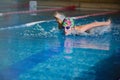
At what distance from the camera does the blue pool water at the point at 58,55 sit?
3.37m

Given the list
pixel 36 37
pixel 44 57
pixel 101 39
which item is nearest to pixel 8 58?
pixel 44 57

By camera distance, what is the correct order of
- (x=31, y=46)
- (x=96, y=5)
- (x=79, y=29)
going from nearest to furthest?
1. (x=31, y=46)
2. (x=79, y=29)
3. (x=96, y=5)

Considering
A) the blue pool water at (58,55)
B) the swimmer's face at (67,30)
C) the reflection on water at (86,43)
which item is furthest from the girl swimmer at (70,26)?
the reflection on water at (86,43)

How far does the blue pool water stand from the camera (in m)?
3.37

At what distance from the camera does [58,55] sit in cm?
431

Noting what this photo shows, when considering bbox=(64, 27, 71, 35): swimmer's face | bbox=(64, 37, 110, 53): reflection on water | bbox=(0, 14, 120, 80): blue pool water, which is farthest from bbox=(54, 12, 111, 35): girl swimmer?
bbox=(64, 37, 110, 53): reflection on water

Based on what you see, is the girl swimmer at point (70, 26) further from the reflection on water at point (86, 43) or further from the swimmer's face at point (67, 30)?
the reflection on water at point (86, 43)

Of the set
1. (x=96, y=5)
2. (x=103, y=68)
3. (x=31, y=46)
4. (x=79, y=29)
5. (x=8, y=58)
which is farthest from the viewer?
(x=96, y=5)

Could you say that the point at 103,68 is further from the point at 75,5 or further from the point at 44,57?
the point at 75,5

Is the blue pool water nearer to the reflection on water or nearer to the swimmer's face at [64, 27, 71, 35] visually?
the reflection on water

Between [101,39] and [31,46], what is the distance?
1449 millimetres

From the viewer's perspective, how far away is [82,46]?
5.00m

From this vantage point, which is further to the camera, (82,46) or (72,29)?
(72,29)

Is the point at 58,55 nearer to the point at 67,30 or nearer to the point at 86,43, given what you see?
the point at 86,43
